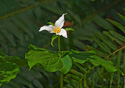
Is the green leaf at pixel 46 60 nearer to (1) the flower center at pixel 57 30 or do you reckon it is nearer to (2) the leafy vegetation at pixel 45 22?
(1) the flower center at pixel 57 30

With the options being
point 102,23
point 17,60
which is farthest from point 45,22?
point 17,60

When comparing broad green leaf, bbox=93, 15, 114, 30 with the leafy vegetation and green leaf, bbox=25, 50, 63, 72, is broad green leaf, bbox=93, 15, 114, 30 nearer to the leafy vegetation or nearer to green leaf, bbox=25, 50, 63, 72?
the leafy vegetation

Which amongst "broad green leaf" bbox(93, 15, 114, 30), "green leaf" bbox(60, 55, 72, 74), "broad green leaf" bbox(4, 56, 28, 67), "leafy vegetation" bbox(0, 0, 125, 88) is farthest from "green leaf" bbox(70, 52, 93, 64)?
"broad green leaf" bbox(93, 15, 114, 30)

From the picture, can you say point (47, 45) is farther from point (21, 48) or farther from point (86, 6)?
point (86, 6)

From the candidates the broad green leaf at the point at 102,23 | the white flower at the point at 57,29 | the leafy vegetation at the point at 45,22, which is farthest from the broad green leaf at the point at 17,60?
the broad green leaf at the point at 102,23

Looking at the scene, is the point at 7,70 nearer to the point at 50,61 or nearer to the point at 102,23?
the point at 50,61
